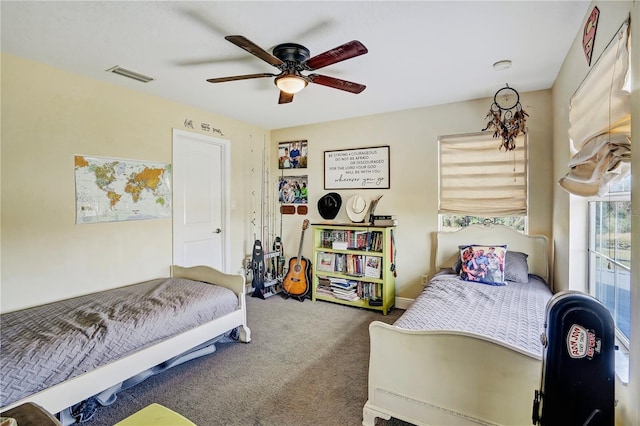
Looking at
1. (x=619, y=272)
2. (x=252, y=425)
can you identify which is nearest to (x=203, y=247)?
Answer: (x=252, y=425)

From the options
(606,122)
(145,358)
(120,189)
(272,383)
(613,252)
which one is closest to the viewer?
(606,122)

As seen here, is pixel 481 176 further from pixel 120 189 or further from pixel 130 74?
pixel 120 189

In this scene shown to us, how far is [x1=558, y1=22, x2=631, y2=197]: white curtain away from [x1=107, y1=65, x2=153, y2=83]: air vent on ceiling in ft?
10.2

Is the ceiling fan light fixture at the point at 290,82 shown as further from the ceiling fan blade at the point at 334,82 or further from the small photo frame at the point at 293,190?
the small photo frame at the point at 293,190

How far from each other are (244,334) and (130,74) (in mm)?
2449

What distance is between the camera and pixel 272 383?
222 cm

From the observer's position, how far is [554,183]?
2.92m

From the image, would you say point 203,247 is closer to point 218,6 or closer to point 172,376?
point 172,376

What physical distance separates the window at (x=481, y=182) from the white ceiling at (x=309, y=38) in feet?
1.93

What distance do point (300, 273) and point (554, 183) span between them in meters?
2.92

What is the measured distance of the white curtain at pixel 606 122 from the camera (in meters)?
1.19

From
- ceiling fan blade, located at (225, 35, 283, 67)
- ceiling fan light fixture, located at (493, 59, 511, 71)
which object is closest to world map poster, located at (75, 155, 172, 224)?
ceiling fan blade, located at (225, 35, 283, 67)

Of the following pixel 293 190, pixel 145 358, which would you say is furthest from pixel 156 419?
pixel 293 190

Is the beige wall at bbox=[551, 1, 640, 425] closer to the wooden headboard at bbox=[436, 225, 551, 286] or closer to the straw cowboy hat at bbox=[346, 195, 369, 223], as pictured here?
the wooden headboard at bbox=[436, 225, 551, 286]
